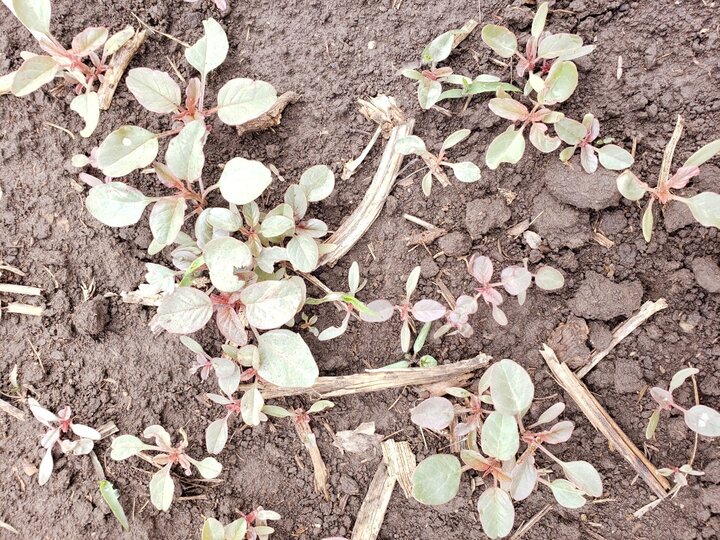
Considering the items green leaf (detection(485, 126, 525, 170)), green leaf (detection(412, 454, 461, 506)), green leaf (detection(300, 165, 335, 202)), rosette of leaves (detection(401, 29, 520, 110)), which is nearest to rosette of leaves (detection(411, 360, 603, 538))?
green leaf (detection(412, 454, 461, 506))

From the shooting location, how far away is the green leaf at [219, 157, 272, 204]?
1.47 m

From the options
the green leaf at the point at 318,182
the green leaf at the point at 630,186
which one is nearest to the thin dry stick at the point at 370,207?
the green leaf at the point at 318,182

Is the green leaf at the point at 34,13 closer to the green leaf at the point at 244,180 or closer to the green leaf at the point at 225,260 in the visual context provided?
the green leaf at the point at 244,180

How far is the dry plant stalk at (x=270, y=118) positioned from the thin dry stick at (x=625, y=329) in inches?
44.5

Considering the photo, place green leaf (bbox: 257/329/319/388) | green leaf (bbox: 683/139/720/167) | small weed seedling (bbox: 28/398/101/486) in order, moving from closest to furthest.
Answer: green leaf (bbox: 683/139/720/167) < green leaf (bbox: 257/329/319/388) < small weed seedling (bbox: 28/398/101/486)

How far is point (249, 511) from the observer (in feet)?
5.56

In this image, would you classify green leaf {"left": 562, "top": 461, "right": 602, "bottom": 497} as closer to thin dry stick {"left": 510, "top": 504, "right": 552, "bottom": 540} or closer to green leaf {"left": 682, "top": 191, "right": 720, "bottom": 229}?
thin dry stick {"left": 510, "top": 504, "right": 552, "bottom": 540}

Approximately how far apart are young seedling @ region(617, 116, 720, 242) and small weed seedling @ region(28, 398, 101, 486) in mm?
1624

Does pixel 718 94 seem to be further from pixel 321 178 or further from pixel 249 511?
pixel 249 511

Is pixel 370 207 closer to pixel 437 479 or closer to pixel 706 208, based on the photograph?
pixel 437 479

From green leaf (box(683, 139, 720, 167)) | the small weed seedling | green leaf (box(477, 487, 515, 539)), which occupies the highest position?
green leaf (box(683, 139, 720, 167))

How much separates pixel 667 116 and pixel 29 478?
2075mm

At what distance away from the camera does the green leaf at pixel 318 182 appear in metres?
1.62

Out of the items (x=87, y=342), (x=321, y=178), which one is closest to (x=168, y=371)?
(x=87, y=342)
